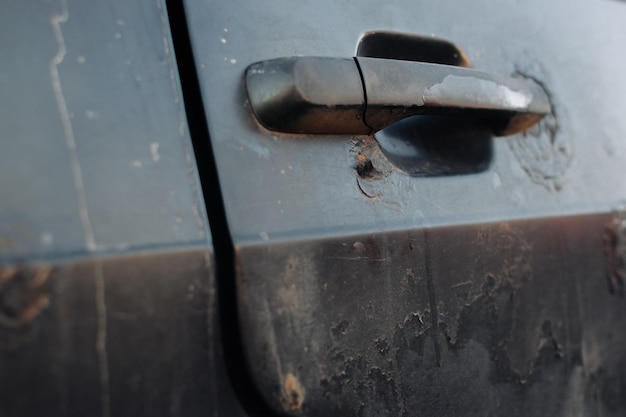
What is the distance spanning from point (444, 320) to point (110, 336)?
1.26 ft

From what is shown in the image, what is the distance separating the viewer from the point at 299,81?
60 centimetres

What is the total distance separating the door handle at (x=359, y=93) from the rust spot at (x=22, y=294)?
0.26m

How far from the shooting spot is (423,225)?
2.22 feet

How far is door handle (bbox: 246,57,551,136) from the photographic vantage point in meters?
0.60

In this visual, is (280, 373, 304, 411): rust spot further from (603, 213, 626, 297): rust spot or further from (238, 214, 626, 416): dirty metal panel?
(603, 213, 626, 297): rust spot

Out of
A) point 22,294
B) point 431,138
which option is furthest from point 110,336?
point 431,138

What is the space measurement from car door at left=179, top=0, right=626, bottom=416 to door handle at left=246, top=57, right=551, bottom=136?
0.05ft

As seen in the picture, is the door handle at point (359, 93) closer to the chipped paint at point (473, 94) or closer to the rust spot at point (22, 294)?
the chipped paint at point (473, 94)

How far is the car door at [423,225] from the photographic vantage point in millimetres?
561

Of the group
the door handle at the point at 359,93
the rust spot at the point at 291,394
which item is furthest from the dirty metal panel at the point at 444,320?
the door handle at the point at 359,93

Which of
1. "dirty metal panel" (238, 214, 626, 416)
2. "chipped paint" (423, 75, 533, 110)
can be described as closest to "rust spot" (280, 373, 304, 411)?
"dirty metal panel" (238, 214, 626, 416)

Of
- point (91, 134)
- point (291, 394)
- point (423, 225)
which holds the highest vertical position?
point (91, 134)

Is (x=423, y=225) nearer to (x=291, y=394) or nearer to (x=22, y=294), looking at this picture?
(x=291, y=394)

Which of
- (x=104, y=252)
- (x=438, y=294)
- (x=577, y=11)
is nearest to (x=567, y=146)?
(x=577, y=11)
